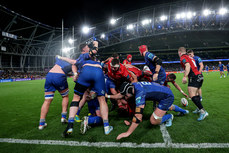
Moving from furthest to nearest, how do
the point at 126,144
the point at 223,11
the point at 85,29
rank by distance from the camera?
Result: the point at 85,29, the point at 223,11, the point at 126,144

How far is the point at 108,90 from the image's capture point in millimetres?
3949

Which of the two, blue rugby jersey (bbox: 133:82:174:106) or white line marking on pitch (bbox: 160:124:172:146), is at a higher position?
blue rugby jersey (bbox: 133:82:174:106)

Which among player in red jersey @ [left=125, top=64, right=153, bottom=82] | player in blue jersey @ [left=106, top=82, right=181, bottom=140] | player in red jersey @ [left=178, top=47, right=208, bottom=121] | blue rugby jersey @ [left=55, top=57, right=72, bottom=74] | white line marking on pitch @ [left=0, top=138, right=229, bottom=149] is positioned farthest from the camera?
player in red jersey @ [left=125, top=64, right=153, bottom=82]

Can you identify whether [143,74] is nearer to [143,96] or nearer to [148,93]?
[148,93]

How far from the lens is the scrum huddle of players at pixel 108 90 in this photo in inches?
91.8

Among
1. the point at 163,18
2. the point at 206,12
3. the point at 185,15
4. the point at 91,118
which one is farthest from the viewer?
the point at 163,18

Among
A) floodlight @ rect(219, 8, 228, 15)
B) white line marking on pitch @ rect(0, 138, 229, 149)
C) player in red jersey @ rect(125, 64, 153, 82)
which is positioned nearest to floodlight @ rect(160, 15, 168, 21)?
floodlight @ rect(219, 8, 228, 15)

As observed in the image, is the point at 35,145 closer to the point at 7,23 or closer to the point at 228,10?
the point at 7,23

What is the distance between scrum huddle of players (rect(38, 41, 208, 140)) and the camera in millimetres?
2332

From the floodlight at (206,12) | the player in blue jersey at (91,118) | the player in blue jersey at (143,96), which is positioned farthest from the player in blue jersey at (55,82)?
the floodlight at (206,12)

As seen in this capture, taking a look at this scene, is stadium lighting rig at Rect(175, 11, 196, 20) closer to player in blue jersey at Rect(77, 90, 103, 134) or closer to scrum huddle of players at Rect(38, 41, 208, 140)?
scrum huddle of players at Rect(38, 41, 208, 140)

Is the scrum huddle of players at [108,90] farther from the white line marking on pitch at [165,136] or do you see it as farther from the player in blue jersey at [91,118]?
the white line marking on pitch at [165,136]

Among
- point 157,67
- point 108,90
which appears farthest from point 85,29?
point 157,67

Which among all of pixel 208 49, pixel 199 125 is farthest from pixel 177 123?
pixel 208 49
